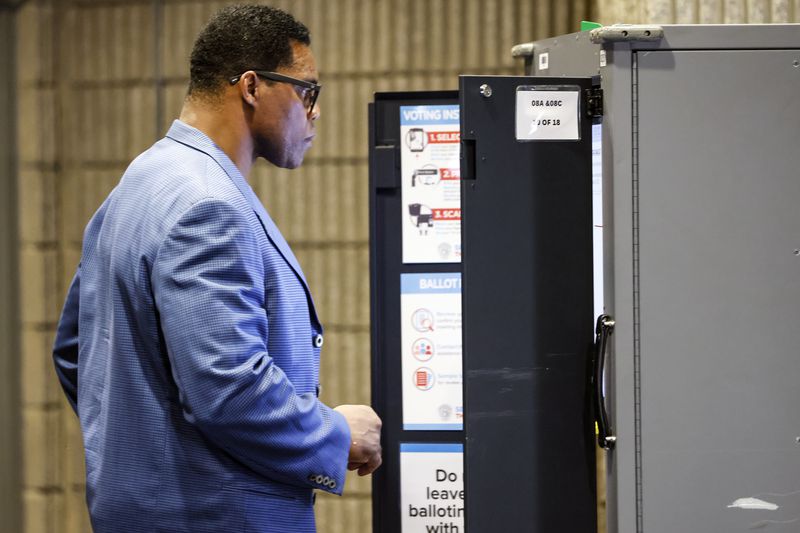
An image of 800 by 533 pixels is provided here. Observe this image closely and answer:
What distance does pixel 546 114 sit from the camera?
212 cm

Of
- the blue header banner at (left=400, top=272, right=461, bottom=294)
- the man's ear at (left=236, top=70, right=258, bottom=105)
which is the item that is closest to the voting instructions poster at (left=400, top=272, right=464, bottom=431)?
the blue header banner at (left=400, top=272, right=461, bottom=294)

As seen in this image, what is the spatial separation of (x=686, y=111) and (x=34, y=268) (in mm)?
3358

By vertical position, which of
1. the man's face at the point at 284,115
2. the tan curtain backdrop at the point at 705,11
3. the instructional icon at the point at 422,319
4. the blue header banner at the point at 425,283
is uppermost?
the tan curtain backdrop at the point at 705,11

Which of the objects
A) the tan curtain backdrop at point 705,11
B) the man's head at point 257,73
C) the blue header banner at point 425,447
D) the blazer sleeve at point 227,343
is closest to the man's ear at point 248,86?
the man's head at point 257,73

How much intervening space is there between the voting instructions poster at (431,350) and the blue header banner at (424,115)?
48 cm

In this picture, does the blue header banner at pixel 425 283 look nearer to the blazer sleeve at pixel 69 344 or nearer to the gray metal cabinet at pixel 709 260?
the gray metal cabinet at pixel 709 260

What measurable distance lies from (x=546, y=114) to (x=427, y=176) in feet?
2.85

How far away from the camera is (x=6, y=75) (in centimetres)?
436

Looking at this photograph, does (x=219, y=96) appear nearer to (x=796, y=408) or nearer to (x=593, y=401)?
(x=593, y=401)

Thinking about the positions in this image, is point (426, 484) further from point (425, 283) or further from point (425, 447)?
point (425, 283)

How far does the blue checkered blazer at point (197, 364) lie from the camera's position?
1561 mm

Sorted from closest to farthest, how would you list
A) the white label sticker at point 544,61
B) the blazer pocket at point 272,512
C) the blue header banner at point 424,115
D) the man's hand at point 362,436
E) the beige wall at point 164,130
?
the blazer pocket at point 272,512
the man's hand at point 362,436
the white label sticker at point 544,61
the blue header banner at point 424,115
the beige wall at point 164,130

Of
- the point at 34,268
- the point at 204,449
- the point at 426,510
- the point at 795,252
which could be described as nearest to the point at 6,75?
the point at 34,268

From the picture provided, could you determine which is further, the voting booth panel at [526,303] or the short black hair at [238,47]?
the voting booth panel at [526,303]
